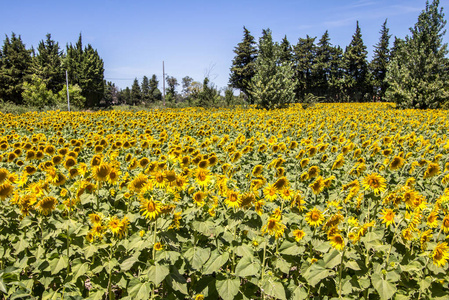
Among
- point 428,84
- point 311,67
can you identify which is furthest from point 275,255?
point 311,67

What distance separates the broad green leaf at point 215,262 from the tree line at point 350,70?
66.0 ft

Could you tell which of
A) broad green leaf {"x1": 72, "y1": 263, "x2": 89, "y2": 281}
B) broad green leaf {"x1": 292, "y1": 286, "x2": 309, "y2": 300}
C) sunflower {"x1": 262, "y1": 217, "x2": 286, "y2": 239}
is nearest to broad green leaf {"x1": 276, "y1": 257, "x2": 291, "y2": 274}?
broad green leaf {"x1": 292, "y1": 286, "x2": 309, "y2": 300}

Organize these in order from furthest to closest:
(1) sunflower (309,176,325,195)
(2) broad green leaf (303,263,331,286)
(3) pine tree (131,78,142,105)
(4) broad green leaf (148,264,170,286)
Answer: (3) pine tree (131,78,142,105) < (1) sunflower (309,176,325,195) < (2) broad green leaf (303,263,331,286) < (4) broad green leaf (148,264,170,286)

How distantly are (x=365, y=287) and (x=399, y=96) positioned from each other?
24841mm

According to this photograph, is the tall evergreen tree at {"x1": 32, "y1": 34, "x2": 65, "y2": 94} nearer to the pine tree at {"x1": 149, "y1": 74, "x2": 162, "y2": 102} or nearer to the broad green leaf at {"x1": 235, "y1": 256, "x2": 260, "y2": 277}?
the pine tree at {"x1": 149, "y1": 74, "x2": 162, "y2": 102}

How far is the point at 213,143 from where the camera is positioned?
20.7 ft

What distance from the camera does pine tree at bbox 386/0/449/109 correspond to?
21391 mm

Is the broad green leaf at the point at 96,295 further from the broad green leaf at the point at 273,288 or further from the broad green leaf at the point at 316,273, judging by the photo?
the broad green leaf at the point at 316,273

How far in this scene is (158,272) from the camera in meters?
1.92

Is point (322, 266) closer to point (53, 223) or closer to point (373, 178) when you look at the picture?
point (373, 178)

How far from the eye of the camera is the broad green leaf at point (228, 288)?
2014 millimetres

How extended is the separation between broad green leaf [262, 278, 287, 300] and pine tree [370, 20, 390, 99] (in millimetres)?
61900

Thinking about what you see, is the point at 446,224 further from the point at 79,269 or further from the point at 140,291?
the point at 79,269

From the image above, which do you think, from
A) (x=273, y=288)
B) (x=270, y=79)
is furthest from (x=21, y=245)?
(x=270, y=79)
